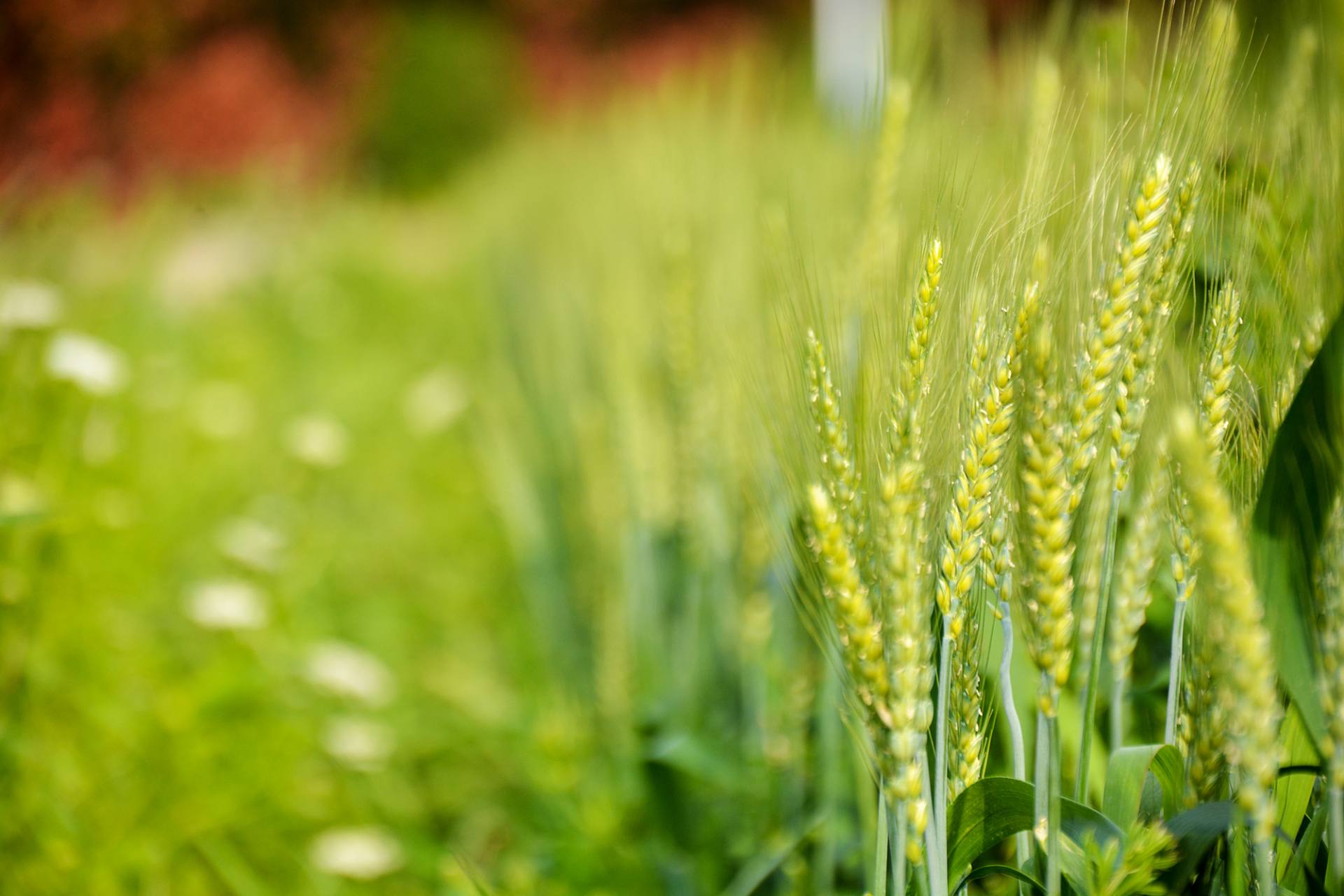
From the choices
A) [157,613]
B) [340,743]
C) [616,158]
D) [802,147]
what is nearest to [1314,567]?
[340,743]

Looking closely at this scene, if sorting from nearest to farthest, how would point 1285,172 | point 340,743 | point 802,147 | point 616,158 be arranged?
point 1285,172, point 340,743, point 802,147, point 616,158

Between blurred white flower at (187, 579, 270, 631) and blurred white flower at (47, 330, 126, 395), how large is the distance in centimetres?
33

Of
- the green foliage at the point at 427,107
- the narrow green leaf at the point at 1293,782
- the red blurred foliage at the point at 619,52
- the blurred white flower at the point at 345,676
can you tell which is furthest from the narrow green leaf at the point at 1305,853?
the green foliage at the point at 427,107

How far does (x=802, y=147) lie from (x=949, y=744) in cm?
130

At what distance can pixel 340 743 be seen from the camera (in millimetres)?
1087

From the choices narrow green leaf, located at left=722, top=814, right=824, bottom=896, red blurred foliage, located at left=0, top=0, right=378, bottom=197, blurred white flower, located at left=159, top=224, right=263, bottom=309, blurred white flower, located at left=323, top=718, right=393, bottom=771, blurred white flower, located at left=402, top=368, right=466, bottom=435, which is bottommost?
narrow green leaf, located at left=722, top=814, right=824, bottom=896

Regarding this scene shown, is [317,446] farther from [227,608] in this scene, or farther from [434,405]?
[434,405]

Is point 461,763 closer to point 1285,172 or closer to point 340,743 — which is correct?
point 340,743

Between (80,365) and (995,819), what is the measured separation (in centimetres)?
125

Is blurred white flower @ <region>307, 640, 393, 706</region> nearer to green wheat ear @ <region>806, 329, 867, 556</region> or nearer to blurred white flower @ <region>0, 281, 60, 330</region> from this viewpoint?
blurred white flower @ <region>0, 281, 60, 330</region>

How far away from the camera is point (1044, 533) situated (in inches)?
15.8

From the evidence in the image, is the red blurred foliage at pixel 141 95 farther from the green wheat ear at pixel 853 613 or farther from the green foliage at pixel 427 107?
the green wheat ear at pixel 853 613

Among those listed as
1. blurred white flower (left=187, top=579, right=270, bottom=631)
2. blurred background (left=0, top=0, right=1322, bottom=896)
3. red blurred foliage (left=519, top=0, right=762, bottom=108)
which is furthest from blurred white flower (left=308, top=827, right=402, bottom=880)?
red blurred foliage (left=519, top=0, right=762, bottom=108)

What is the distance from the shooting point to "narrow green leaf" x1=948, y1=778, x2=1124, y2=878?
1.44 feet
